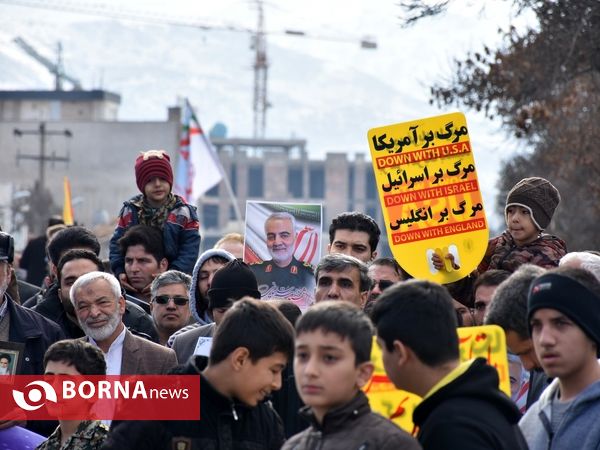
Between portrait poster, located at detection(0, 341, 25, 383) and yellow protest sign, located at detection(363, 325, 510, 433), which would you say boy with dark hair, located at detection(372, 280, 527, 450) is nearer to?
yellow protest sign, located at detection(363, 325, 510, 433)

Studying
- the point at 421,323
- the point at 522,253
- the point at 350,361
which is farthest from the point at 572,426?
the point at 522,253

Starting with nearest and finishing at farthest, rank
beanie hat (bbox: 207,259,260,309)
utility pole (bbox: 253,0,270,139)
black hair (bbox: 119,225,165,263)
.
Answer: beanie hat (bbox: 207,259,260,309) → black hair (bbox: 119,225,165,263) → utility pole (bbox: 253,0,270,139)

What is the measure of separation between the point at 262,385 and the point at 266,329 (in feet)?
0.72

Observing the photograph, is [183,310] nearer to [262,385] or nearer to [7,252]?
[7,252]

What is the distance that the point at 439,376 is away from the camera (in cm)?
597

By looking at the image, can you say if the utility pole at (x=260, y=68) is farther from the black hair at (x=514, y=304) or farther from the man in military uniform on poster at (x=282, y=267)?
the black hair at (x=514, y=304)

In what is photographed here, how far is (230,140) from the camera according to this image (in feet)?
573

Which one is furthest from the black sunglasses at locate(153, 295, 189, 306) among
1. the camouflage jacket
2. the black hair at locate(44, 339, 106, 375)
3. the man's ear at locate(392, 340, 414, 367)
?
the man's ear at locate(392, 340, 414, 367)

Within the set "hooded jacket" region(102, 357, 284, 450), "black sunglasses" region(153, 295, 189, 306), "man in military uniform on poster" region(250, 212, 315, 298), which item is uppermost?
"man in military uniform on poster" region(250, 212, 315, 298)

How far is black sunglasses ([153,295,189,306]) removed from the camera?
10.9 m

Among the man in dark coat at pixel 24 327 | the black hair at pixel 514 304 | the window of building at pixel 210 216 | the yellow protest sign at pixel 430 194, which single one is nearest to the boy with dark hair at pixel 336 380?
the black hair at pixel 514 304

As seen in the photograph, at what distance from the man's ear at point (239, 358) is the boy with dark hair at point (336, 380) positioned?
0.50 meters

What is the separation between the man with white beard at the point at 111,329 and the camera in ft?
29.9

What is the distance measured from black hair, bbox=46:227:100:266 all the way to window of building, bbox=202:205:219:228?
159m
